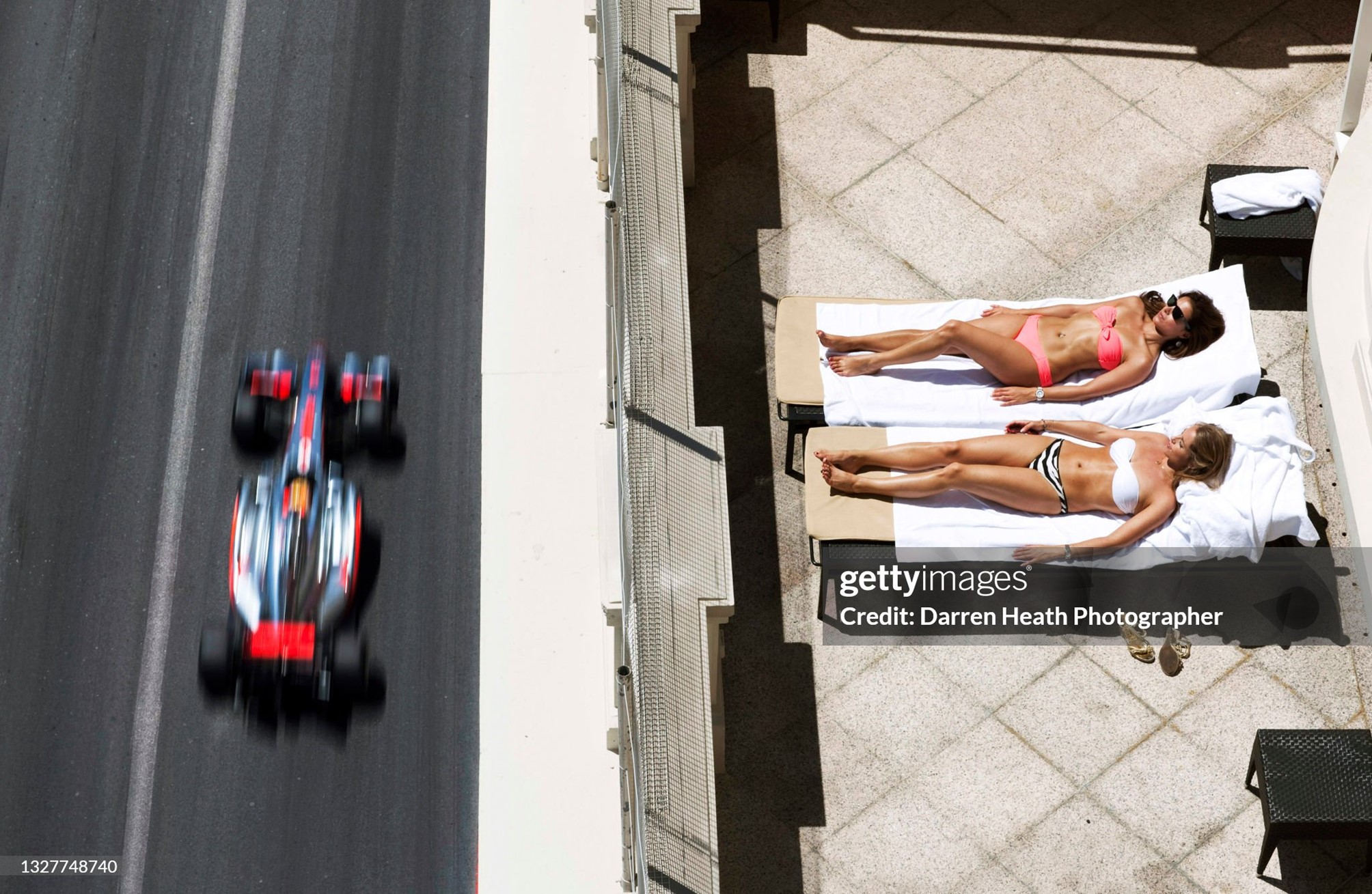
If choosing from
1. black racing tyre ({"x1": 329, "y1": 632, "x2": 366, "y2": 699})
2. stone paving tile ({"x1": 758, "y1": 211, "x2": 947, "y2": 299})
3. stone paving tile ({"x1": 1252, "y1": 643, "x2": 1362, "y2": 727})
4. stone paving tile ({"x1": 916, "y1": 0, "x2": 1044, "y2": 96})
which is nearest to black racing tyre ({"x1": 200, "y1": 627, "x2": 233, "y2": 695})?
black racing tyre ({"x1": 329, "y1": 632, "x2": 366, "y2": 699})

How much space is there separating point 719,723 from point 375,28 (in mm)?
6960

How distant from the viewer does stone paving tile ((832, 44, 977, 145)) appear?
10.8 meters

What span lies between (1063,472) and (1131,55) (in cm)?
429

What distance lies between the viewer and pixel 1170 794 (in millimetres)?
7977

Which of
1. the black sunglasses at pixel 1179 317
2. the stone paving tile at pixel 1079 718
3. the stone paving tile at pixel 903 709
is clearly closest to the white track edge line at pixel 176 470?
the stone paving tile at pixel 903 709

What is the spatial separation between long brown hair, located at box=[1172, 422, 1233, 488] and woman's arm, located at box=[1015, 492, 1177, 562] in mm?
223

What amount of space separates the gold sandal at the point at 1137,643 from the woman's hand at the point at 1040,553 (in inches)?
23.3

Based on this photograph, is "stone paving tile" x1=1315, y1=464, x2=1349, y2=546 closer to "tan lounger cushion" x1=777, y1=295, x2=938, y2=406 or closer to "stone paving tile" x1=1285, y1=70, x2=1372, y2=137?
"tan lounger cushion" x1=777, y1=295, x2=938, y2=406

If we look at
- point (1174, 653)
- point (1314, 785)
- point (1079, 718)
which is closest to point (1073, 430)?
point (1174, 653)

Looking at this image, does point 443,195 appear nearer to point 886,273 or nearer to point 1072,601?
point 886,273

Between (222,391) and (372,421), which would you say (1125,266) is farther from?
(222,391)

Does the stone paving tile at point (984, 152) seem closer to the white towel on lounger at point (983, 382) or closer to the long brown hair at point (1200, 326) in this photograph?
the white towel on lounger at point (983, 382)

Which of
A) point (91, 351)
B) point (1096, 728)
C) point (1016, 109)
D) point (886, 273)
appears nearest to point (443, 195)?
point (91, 351)

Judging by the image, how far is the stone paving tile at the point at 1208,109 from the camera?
10641 millimetres
